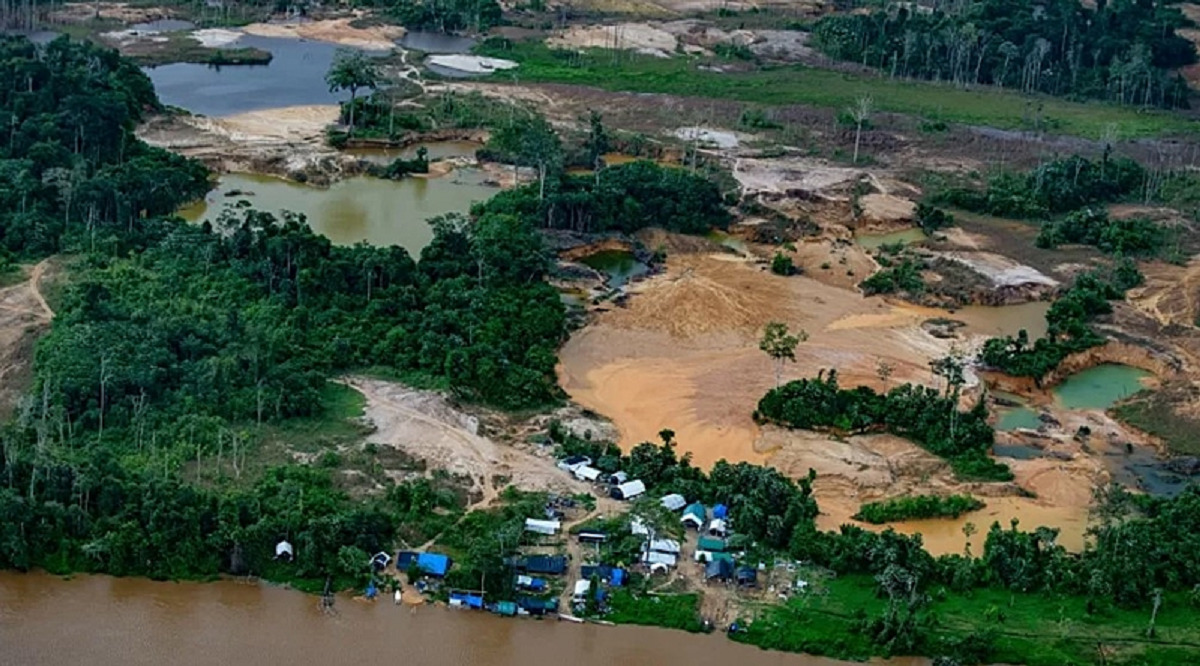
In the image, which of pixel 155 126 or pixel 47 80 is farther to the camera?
pixel 155 126

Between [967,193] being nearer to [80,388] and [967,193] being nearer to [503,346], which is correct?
[503,346]

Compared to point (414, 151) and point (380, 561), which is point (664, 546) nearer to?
point (380, 561)

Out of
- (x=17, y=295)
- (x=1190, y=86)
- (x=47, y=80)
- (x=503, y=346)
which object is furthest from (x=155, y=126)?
(x=1190, y=86)

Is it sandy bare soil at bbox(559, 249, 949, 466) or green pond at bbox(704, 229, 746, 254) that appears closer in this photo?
sandy bare soil at bbox(559, 249, 949, 466)

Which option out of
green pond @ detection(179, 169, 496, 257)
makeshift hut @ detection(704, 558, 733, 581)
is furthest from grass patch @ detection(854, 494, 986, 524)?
green pond @ detection(179, 169, 496, 257)

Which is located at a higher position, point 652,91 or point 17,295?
point 652,91

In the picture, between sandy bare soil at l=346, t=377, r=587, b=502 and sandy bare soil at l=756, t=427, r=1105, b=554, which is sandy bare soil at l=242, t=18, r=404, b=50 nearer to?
sandy bare soil at l=346, t=377, r=587, b=502
